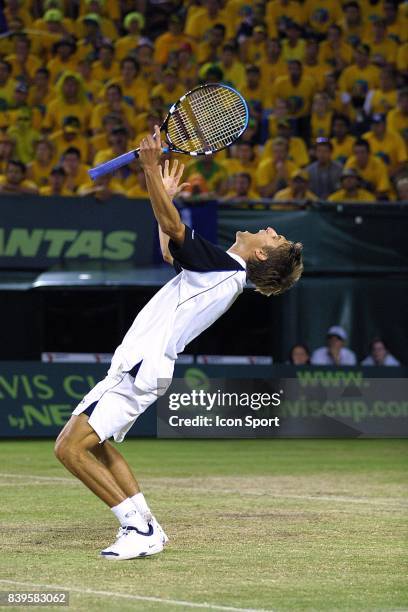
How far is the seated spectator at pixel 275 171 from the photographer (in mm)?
18125

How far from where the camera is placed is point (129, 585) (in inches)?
267

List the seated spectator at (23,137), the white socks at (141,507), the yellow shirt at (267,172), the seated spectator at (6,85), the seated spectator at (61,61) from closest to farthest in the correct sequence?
the white socks at (141,507)
the yellow shirt at (267,172)
the seated spectator at (23,137)
the seated spectator at (6,85)
the seated spectator at (61,61)

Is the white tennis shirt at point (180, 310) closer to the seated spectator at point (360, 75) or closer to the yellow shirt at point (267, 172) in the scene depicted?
the yellow shirt at point (267, 172)

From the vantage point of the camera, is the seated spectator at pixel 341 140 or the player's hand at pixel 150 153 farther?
the seated spectator at pixel 341 140

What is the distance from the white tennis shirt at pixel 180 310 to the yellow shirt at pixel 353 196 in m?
9.92

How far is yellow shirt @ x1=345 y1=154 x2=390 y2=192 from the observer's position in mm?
18938

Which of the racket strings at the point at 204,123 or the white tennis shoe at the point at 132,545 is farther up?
the racket strings at the point at 204,123

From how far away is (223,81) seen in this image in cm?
2050

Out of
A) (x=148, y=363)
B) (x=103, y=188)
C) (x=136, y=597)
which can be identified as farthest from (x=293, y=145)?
(x=136, y=597)

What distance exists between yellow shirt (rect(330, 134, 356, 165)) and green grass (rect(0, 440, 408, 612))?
6.13m

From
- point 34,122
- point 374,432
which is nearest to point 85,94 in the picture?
point 34,122

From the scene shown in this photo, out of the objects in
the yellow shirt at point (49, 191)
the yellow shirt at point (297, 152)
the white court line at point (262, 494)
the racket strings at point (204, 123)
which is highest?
the racket strings at point (204, 123)

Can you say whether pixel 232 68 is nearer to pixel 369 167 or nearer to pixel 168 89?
pixel 168 89
